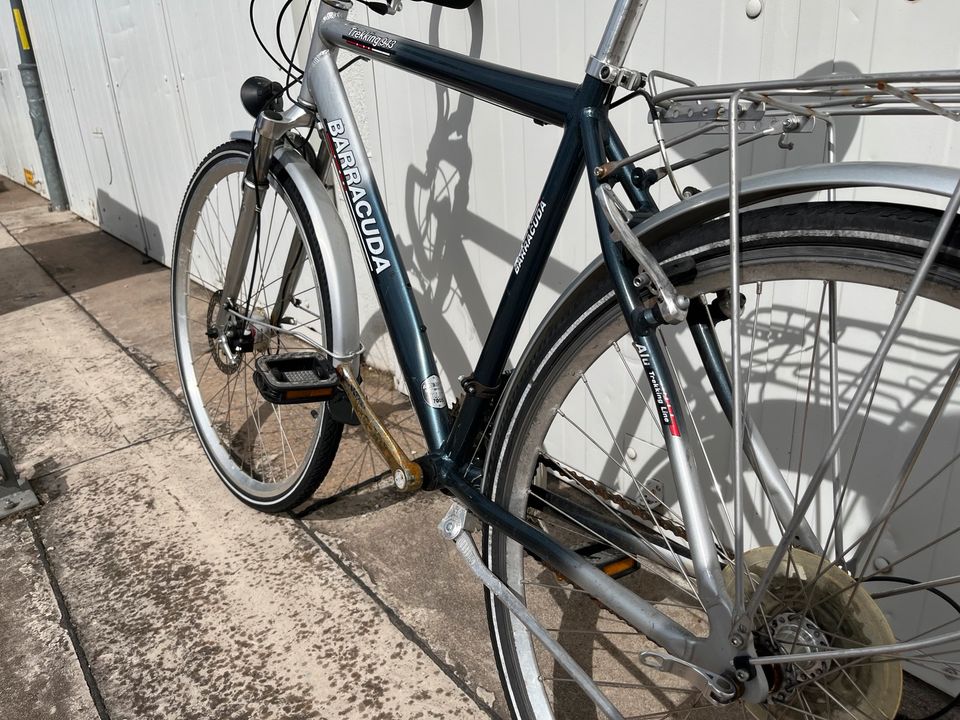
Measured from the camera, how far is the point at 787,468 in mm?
1626

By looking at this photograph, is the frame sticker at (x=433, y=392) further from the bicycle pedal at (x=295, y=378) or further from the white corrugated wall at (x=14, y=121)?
the white corrugated wall at (x=14, y=121)

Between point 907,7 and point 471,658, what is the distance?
4.86 ft

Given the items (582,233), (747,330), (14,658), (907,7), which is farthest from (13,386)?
(907,7)

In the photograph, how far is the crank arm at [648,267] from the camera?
94 cm

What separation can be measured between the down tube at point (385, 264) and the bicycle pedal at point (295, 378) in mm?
252

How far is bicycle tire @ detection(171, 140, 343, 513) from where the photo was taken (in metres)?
2.00

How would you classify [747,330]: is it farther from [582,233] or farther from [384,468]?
[384,468]

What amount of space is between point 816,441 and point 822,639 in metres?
0.66

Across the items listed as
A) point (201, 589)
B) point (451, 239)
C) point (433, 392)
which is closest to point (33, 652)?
point (201, 589)

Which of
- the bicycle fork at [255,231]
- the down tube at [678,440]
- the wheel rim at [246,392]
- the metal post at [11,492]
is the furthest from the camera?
the metal post at [11,492]

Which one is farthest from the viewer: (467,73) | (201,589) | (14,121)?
(14,121)

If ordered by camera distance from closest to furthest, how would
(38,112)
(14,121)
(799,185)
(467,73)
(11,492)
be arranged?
(799,185), (467,73), (11,492), (38,112), (14,121)

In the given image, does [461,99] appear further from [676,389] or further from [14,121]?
[14,121]

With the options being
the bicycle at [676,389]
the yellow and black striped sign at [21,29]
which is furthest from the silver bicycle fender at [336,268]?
the yellow and black striped sign at [21,29]
